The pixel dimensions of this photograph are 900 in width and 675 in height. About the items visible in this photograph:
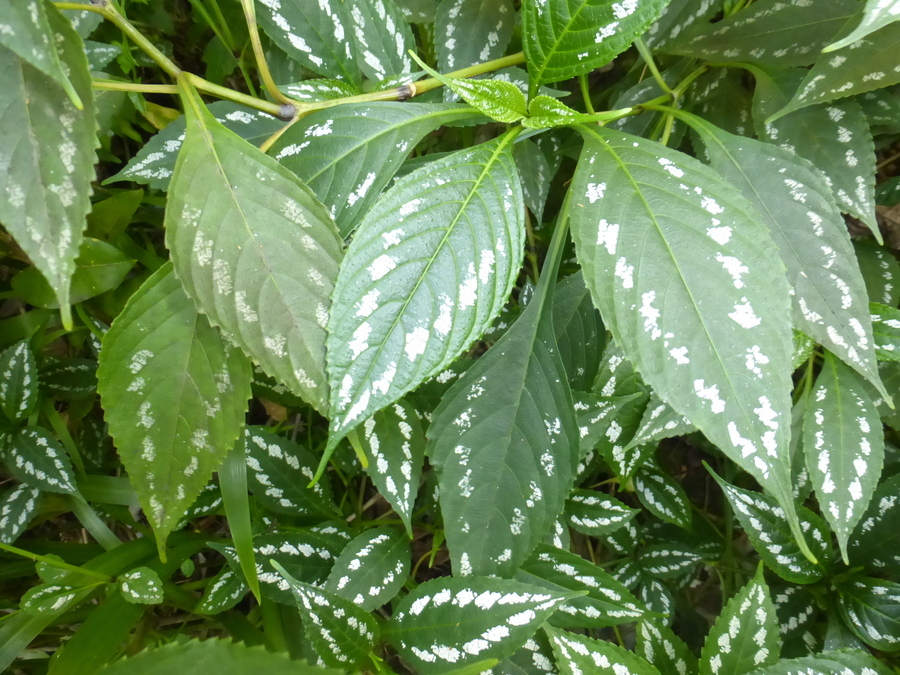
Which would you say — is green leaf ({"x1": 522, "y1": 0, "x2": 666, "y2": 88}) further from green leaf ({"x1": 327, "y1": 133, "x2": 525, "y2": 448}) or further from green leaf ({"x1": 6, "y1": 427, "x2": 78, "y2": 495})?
green leaf ({"x1": 6, "y1": 427, "x2": 78, "y2": 495})

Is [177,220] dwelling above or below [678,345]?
above

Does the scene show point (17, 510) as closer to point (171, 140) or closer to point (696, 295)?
point (171, 140)

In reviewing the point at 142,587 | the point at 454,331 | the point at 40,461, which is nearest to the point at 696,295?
the point at 454,331

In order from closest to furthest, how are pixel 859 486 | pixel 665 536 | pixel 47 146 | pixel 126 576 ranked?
pixel 47 146 < pixel 859 486 < pixel 126 576 < pixel 665 536

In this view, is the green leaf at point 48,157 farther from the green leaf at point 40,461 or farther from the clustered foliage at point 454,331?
the green leaf at point 40,461

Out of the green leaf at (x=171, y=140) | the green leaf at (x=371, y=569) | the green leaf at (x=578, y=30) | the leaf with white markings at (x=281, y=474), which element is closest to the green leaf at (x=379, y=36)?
the green leaf at (x=171, y=140)

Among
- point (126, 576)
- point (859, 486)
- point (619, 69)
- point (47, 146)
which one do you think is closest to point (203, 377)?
point (47, 146)

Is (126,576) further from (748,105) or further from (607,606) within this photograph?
(748,105)

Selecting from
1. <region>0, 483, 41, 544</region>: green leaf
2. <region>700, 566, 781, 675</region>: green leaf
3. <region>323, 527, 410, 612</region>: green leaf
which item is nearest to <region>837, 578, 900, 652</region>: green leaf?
<region>700, 566, 781, 675</region>: green leaf
